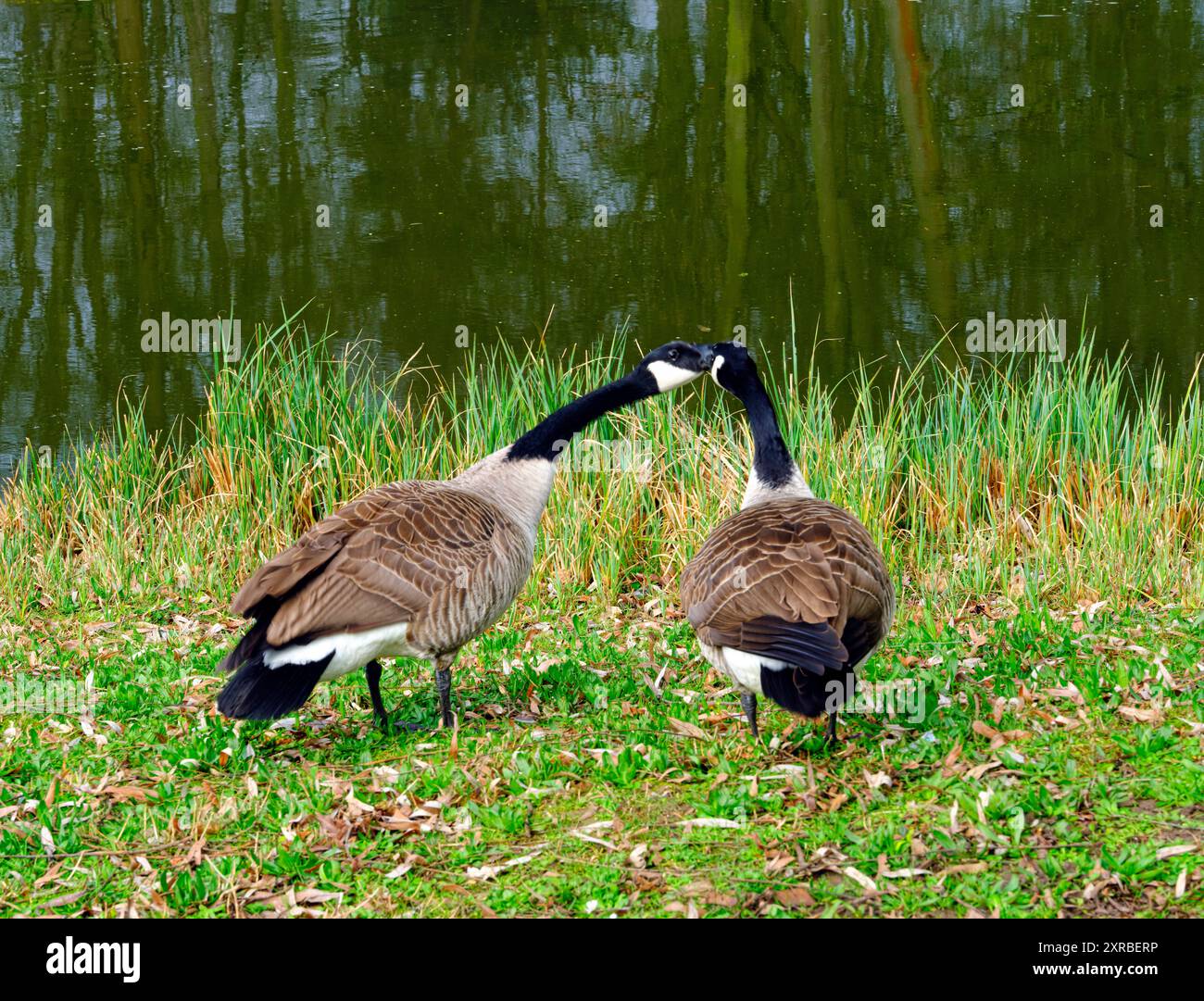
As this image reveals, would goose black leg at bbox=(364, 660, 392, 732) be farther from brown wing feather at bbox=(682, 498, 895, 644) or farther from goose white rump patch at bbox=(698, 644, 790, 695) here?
goose white rump patch at bbox=(698, 644, 790, 695)

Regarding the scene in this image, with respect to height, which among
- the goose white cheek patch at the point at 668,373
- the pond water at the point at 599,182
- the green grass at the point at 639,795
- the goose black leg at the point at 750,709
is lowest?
the green grass at the point at 639,795

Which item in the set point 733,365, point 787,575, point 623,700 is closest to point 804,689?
point 787,575

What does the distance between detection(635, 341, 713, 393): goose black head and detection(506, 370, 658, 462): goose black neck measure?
0.13 ft

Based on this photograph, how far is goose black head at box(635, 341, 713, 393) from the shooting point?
7.23 meters

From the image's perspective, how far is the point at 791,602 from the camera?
504 cm

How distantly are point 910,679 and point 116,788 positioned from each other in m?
4.04

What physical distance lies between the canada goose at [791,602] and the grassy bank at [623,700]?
56cm

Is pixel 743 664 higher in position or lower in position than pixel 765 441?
lower

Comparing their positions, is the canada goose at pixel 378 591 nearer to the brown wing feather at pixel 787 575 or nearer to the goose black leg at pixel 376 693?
the goose black leg at pixel 376 693

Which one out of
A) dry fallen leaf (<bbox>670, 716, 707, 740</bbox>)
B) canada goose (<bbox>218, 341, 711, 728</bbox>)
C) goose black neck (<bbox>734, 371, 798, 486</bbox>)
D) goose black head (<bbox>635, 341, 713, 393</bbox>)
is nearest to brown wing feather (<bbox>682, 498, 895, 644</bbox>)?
dry fallen leaf (<bbox>670, 716, 707, 740</bbox>)

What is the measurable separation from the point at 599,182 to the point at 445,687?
1794cm

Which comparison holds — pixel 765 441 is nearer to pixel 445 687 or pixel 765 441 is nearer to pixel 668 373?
pixel 668 373

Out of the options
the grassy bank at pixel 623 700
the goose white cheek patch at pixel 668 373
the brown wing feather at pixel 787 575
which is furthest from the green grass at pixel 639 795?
the goose white cheek patch at pixel 668 373

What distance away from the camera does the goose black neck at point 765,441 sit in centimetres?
672
